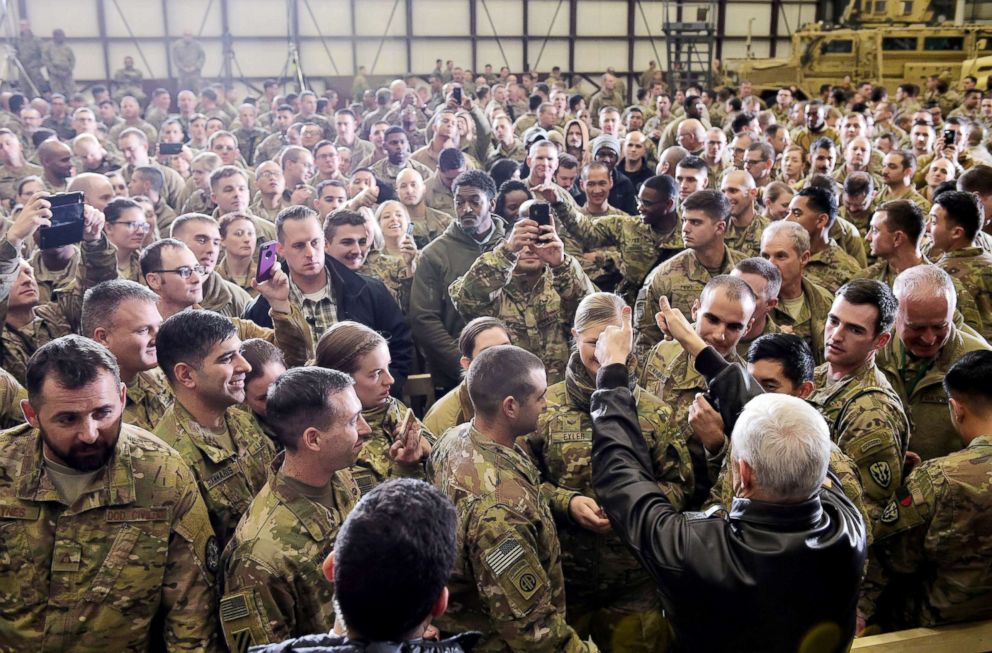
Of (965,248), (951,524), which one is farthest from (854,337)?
(965,248)

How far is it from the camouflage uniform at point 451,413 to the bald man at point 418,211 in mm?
3498

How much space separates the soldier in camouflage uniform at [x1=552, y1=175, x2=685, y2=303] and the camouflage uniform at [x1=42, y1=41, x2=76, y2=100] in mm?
16523

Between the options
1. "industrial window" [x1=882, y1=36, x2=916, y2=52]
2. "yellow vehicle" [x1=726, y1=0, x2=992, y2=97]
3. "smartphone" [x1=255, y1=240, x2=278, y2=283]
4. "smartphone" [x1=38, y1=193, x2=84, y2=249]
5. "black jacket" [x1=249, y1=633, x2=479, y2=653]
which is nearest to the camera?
"black jacket" [x1=249, y1=633, x2=479, y2=653]

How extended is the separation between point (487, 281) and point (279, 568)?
2.75 metres

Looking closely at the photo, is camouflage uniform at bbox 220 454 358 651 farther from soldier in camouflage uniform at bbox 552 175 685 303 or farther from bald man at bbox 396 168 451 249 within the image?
bald man at bbox 396 168 451 249

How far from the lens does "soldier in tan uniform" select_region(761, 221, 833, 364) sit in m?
5.05

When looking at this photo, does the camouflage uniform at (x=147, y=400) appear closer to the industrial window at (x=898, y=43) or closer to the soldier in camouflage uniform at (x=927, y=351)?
the soldier in camouflage uniform at (x=927, y=351)

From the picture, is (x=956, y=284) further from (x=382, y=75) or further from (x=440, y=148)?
(x=382, y=75)

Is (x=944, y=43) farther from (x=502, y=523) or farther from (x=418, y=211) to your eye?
(x=502, y=523)

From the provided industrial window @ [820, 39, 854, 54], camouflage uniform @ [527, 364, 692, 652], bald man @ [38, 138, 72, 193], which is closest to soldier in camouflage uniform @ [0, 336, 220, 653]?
camouflage uniform @ [527, 364, 692, 652]

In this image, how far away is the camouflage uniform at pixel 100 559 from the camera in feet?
8.56

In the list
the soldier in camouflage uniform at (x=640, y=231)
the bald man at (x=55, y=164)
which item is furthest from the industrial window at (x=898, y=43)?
the bald man at (x=55, y=164)

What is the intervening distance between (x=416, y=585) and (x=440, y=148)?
8.12 meters

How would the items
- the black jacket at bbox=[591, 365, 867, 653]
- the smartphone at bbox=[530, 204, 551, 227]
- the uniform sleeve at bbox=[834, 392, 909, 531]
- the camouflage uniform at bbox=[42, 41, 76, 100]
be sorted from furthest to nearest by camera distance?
the camouflage uniform at bbox=[42, 41, 76, 100] → the smartphone at bbox=[530, 204, 551, 227] → the uniform sleeve at bbox=[834, 392, 909, 531] → the black jacket at bbox=[591, 365, 867, 653]
